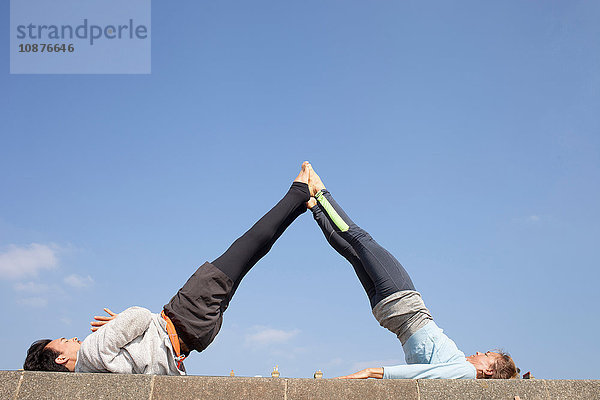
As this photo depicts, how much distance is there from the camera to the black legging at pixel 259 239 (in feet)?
16.1

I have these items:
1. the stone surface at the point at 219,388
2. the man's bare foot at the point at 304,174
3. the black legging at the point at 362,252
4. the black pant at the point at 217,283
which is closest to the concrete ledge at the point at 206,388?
the stone surface at the point at 219,388

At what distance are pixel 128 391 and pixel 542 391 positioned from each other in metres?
3.30

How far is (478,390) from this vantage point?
393cm

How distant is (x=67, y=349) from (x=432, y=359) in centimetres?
341

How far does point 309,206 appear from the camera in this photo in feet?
19.3

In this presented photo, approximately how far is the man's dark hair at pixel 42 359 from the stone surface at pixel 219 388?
1.25m

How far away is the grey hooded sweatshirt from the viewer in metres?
4.01

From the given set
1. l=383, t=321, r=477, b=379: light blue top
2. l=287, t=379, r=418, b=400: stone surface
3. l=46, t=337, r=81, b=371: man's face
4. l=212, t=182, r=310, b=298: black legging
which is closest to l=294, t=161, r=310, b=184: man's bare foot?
l=212, t=182, r=310, b=298: black legging

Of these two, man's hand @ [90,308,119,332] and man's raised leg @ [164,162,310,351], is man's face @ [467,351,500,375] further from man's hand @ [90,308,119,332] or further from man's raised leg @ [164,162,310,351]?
man's hand @ [90,308,119,332]

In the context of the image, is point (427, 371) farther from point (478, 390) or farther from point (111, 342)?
point (111, 342)

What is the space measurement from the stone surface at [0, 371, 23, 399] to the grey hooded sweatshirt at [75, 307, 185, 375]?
0.48 m

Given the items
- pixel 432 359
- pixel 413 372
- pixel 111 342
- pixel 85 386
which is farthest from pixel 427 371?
pixel 85 386

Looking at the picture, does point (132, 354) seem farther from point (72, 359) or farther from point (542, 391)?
point (542, 391)

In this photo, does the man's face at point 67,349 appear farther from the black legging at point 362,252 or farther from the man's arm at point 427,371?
the black legging at point 362,252
